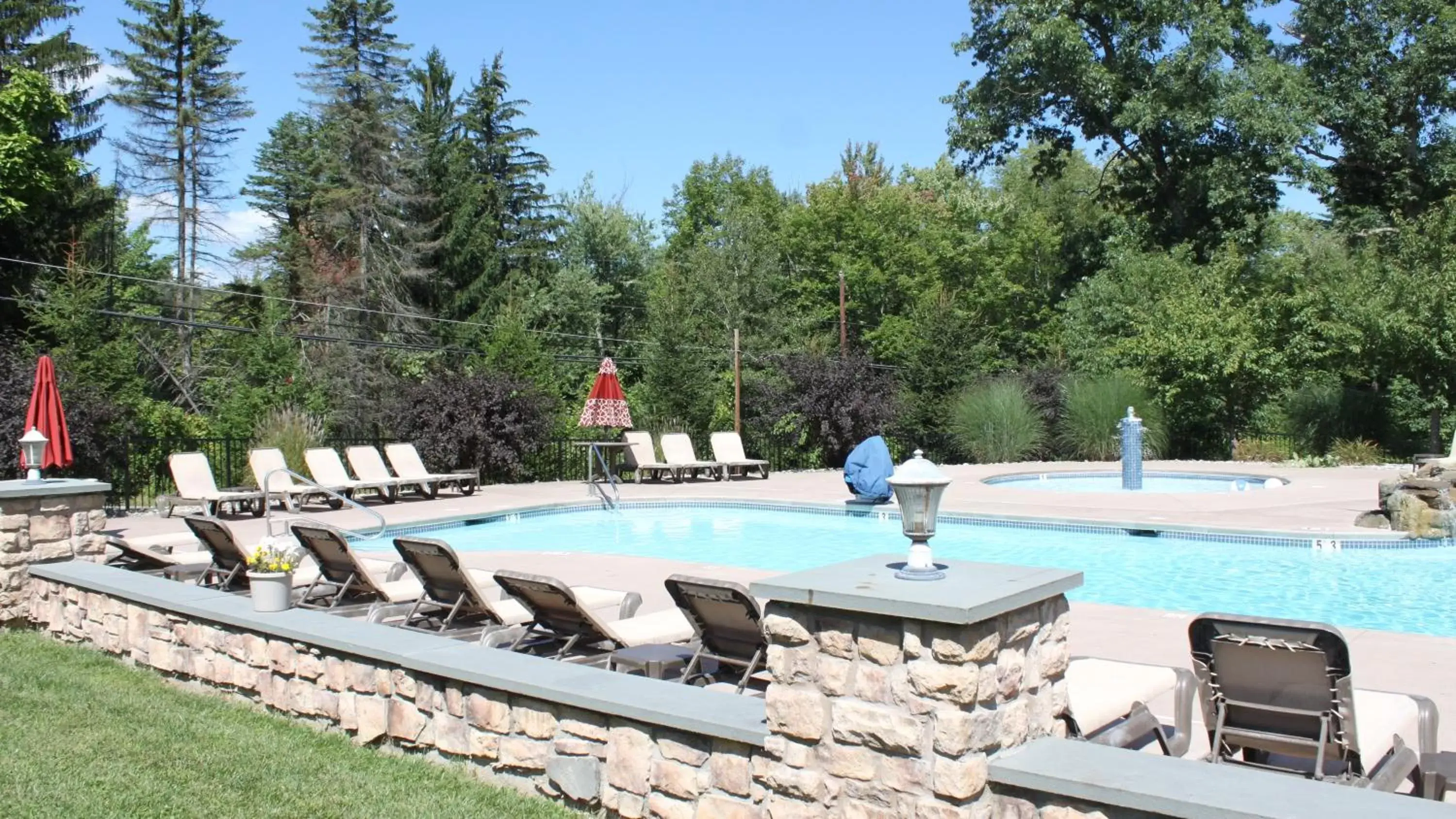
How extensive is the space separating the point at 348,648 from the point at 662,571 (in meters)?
4.92

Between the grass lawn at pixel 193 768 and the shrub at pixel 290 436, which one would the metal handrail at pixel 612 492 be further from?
the grass lawn at pixel 193 768

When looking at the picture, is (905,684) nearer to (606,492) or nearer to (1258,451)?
(606,492)

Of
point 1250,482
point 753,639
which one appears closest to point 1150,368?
point 1250,482

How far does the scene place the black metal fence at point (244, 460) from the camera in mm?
15336

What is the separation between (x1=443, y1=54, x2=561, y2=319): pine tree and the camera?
113 ft

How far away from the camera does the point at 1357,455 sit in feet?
70.5

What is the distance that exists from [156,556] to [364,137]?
26344mm

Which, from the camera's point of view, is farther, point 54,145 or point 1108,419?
point 54,145

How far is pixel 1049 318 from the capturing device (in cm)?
3691

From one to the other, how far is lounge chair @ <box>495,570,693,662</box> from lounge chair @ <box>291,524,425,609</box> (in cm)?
118

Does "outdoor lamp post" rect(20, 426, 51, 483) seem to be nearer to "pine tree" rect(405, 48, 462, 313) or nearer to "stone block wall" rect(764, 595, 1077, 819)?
"stone block wall" rect(764, 595, 1077, 819)

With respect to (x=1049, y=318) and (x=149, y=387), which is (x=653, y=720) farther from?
(x=1049, y=318)

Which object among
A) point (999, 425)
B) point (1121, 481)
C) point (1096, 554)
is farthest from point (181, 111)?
point (1096, 554)

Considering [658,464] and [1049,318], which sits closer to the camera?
[658,464]
